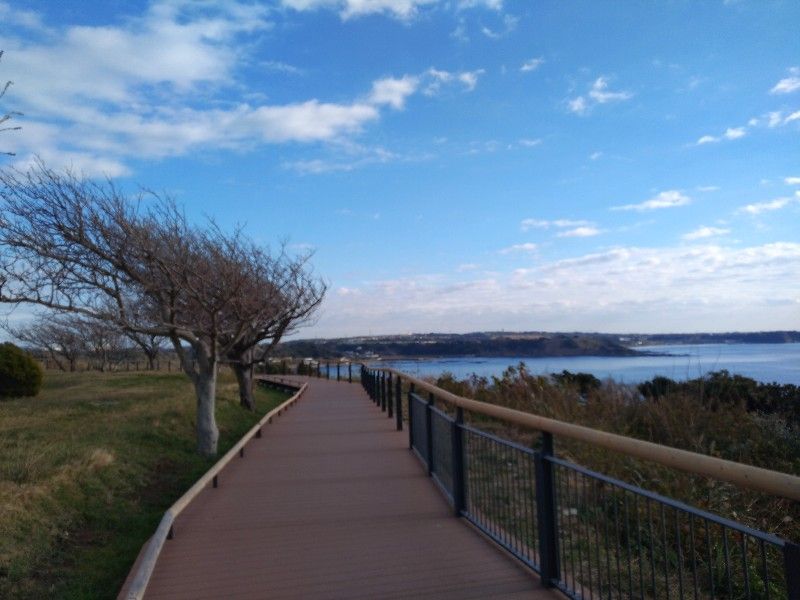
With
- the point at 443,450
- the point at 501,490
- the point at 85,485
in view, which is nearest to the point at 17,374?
the point at 85,485

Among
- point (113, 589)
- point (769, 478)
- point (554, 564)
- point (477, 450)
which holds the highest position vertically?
point (769, 478)

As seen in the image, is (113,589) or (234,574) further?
(113,589)

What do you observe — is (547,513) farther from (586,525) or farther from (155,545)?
(155,545)

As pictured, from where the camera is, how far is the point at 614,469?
8.27 meters

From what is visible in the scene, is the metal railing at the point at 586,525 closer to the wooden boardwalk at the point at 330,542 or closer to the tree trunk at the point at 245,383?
the wooden boardwalk at the point at 330,542

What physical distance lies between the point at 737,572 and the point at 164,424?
12.1 m

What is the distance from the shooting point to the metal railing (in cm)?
337

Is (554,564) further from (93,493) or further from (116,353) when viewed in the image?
(116,353)

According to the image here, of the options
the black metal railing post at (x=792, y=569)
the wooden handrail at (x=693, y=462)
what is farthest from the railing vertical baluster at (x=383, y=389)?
the black metal railing post at (x=792, y=569)

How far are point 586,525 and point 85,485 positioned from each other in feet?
22.5

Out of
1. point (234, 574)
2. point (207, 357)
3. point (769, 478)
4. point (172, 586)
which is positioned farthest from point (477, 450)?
point (207, 357)

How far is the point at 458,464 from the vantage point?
21.5 feet

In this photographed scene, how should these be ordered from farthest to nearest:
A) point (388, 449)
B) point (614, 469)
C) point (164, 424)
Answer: point (164, 424) < point (388, 449) < point (614, 469)

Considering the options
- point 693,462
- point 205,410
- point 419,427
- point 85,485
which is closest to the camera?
point 693,462
